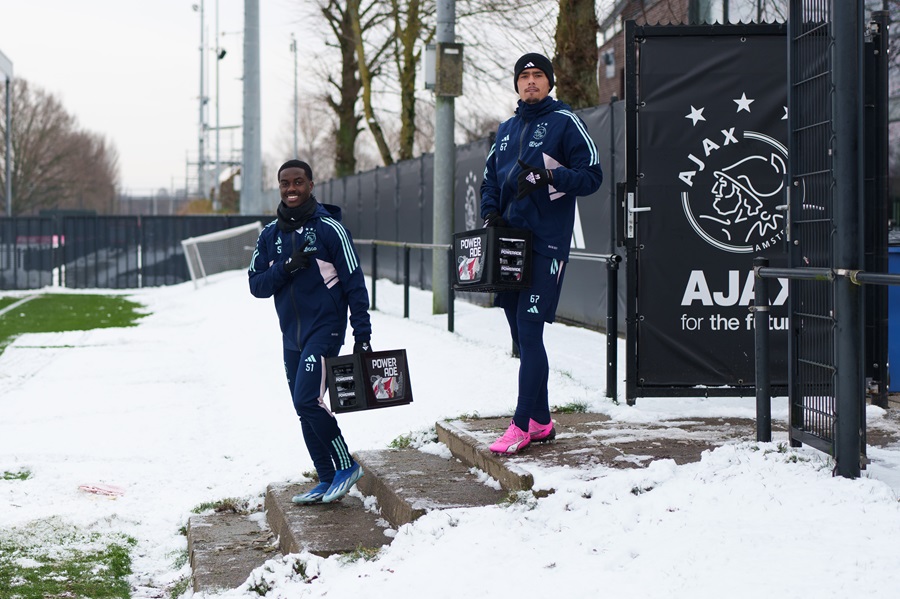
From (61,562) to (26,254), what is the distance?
84.5ft

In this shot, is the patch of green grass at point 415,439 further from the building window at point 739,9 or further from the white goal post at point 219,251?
the white goal post at point 219,251

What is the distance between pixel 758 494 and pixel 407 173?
1861 centimetres

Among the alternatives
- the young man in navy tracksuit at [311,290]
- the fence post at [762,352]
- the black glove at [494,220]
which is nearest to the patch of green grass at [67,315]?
the young man in navy tracksuit at [311,290]

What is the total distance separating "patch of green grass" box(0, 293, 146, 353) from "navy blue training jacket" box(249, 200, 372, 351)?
389 inches

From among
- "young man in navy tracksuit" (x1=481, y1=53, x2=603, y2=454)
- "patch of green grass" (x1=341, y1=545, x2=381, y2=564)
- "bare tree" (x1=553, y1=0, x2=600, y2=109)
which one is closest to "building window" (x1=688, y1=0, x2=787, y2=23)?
"bare tree" (x1=553, y1=0, x2=600, y2=109)

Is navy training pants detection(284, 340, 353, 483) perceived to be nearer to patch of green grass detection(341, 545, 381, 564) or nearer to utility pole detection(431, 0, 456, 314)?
patch of green grass detection(341, 545, 381, 564)

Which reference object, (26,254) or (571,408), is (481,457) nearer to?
(571,408)

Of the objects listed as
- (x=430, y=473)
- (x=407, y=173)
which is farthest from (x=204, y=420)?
(x=407, y=173)

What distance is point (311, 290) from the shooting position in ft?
18.4

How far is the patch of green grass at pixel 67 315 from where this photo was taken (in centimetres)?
1764

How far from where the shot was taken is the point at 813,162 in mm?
4934

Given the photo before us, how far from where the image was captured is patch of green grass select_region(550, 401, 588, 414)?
7.12 metres

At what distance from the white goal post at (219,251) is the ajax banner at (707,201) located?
1980 centimetres

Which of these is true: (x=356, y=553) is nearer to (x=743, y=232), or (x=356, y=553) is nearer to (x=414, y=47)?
(x=743, y=232)
